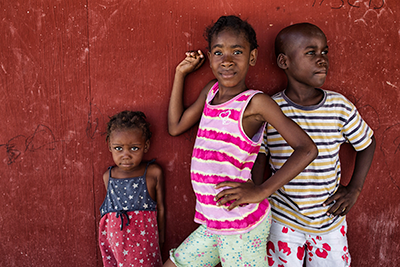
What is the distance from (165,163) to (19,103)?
1.13 metres

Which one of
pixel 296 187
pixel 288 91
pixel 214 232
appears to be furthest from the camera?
pixel 288 91

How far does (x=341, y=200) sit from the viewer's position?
177cm

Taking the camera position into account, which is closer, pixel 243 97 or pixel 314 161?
pixel 243 97

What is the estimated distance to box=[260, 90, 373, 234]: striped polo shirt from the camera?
1.72 meters

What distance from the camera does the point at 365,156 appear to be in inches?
73.7

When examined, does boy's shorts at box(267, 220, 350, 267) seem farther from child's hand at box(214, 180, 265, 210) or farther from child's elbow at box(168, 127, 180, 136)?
child's elbow at box(168, 127, 180, 136)

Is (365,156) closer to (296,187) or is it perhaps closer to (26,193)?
(296,187)

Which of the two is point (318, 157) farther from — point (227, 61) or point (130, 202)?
point (130, 202)

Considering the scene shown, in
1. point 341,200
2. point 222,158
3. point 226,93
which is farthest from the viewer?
point 341,200

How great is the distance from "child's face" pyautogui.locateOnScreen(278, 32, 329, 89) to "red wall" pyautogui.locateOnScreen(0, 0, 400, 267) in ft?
0.80

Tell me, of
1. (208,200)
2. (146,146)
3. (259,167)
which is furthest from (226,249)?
(146,146)

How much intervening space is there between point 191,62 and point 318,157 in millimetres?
997

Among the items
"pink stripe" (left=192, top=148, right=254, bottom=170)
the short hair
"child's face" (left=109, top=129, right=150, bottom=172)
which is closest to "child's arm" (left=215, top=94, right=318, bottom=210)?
"pink stripe" (left=192, top=148, right=254, bottom=170)

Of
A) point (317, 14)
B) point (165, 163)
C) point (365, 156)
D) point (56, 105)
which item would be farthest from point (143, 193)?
point (317, 14)
